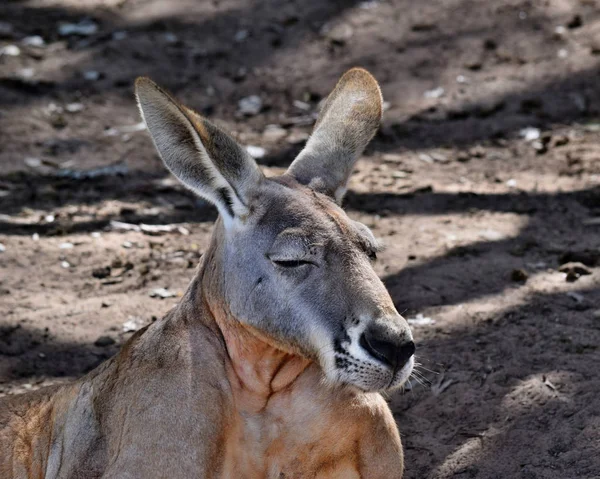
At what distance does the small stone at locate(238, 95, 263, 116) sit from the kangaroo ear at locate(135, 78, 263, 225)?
488 centimetres

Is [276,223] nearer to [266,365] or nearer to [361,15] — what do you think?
[266,365]

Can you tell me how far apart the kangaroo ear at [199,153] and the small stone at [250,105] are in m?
4.88

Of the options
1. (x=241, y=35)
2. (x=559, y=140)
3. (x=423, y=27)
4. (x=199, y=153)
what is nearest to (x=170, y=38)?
(x=241, y=35)

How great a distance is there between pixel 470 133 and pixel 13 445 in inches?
200

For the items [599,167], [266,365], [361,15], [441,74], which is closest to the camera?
[266,365]

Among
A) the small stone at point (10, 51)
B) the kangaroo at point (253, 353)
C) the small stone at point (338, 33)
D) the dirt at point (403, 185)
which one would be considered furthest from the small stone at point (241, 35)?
the kangaroo at point (253, 353)

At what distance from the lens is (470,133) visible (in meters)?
8.68

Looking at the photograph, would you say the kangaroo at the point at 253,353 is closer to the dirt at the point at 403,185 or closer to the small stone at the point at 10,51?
the dirt at the point at 403,185

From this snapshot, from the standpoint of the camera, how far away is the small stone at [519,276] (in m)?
6.26

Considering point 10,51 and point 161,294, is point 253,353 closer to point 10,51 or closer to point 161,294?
point 161,294

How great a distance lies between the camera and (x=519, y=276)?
6.27 m

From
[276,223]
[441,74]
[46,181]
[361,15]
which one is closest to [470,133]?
[441,74]

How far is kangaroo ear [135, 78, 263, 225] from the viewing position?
4180 mm

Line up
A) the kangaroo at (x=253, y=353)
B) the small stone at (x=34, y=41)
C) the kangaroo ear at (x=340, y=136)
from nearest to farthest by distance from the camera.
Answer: the kangaroo at (x=253, y=353), the kangaroo ear at (x=340, y=136), the small stone at (x=34, y=41)
